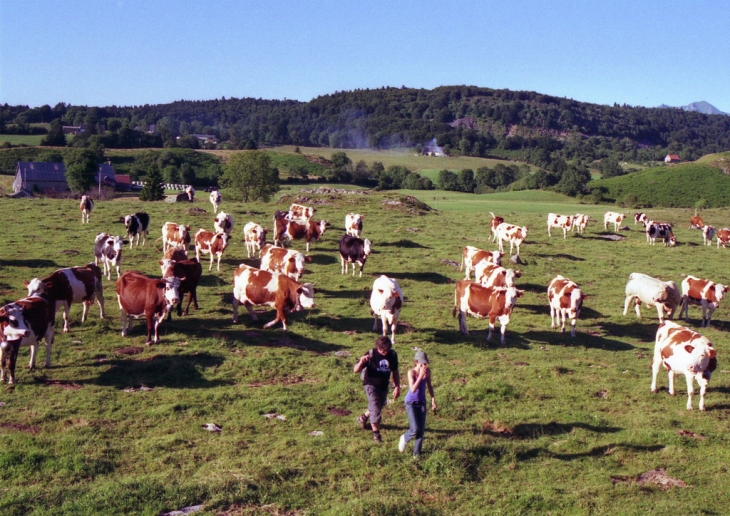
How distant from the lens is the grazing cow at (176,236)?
28.2m

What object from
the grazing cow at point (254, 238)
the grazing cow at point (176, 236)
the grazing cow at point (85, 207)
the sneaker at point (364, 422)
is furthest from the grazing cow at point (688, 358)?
the grazing cow at point (85, 207)

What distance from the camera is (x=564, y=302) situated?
69.3 feet

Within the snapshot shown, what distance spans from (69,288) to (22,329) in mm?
3888

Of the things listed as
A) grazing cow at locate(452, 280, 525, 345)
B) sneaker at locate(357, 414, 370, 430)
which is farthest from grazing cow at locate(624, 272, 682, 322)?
sneaker at locate(357, 414, 370, 430)

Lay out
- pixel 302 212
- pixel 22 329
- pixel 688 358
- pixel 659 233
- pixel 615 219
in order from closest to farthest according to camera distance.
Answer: pixel 22 329 < pixel 688 358 < pixel 302 212 < pixel 659 233 < pixel 615 219

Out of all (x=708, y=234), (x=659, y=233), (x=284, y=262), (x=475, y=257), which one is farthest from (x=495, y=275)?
(x=708, y=234)

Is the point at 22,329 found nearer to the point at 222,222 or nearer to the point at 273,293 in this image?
the point at 273,293

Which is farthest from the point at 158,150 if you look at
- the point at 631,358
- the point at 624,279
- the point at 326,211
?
the point at 631,358

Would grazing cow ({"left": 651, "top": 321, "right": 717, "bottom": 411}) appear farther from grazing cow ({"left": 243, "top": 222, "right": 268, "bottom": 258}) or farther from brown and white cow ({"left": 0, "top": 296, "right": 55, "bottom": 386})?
grazing cow ({"left": 243, "top": 222, "right": 268, "bottom": 258})

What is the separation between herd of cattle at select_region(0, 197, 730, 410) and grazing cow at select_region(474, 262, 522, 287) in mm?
35

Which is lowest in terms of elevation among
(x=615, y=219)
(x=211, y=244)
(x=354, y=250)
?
(x=211, y=244)

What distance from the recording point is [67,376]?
1477 cm

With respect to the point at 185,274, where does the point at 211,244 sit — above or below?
above

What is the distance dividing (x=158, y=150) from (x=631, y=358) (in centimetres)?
12435
